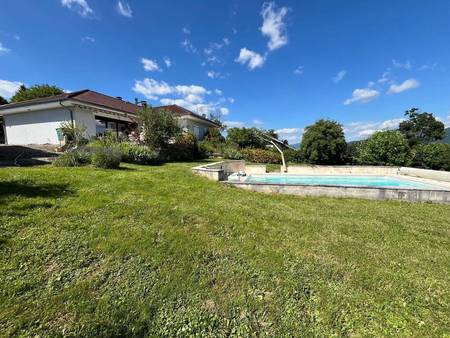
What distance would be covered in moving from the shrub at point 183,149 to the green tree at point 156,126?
92 cm

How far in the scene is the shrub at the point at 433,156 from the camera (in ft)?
50.6

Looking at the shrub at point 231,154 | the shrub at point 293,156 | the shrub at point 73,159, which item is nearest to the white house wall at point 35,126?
the shrub at point 73,159

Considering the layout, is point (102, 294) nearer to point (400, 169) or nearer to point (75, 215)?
point (75, 215)

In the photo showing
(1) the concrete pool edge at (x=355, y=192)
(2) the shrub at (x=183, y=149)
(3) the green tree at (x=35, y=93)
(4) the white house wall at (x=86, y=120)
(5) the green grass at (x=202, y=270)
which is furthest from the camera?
(3) the green tree at (x=35, y=93)

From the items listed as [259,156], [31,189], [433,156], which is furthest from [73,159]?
[433,156]

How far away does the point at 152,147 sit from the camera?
15.1m

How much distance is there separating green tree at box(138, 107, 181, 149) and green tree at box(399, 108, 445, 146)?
34911 mm

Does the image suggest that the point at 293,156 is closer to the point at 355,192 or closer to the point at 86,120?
the point at 355,192

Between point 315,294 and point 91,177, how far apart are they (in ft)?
22.0

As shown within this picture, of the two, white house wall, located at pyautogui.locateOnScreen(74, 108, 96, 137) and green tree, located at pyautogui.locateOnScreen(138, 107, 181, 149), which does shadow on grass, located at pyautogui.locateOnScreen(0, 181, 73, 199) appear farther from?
white house wall, located at pyautogui.locateOnScreen(74, 108, 96, 137)

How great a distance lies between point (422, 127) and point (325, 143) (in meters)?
26.7

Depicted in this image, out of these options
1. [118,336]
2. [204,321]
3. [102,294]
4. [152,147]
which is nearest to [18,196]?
[102,294]

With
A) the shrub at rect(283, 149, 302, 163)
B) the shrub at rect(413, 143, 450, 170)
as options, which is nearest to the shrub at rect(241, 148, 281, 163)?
the shrub at rect(283, 149, 302, 163)

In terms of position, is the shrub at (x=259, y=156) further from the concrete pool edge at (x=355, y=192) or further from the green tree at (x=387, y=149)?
the concrete pool edge at (x=355, y=192)
